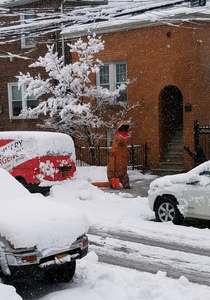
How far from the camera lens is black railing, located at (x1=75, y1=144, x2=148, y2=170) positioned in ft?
66.2

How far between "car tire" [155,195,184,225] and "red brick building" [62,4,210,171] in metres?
8.71

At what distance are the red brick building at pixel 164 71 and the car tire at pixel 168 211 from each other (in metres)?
8.71

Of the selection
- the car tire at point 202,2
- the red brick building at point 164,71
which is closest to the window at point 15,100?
the red brick building at point 164,71

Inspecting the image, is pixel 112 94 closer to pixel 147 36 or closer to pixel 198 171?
pixel 147 36

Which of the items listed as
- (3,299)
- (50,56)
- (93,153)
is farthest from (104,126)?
(3,299)

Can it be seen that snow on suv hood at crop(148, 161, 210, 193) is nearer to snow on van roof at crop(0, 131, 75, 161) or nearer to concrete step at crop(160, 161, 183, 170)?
snow on van roof at crop(0, 131, 75, 161)

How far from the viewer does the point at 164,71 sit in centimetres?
1962

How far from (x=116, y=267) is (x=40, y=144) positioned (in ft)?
23.7

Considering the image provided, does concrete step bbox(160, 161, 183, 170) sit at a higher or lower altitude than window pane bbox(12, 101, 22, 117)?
lower

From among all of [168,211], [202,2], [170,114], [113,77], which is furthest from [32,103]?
[168,211]

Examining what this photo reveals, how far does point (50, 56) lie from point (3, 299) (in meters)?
15.6

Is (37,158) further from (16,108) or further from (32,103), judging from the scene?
(16,108)

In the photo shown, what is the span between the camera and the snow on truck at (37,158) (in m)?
13.8

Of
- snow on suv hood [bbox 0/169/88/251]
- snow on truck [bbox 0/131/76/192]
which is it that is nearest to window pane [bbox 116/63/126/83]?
snow on truck [bbox 0/131/76/192]
